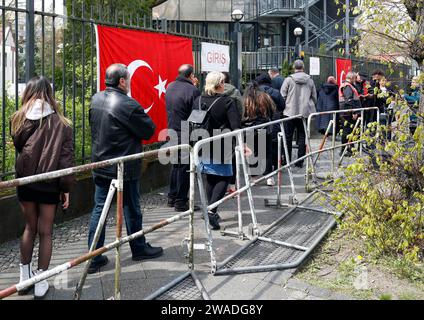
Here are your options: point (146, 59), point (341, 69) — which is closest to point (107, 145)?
point (146, 59)

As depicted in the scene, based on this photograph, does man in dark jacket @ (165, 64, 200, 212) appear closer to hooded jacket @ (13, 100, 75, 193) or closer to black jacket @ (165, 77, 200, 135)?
black jacket @ (165, 77, 200, 135)

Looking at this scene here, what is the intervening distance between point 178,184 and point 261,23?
86.6ft

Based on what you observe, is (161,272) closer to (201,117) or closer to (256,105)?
(201,117)

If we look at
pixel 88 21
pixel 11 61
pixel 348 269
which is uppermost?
pixel 88 21

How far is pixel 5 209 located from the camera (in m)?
5.37

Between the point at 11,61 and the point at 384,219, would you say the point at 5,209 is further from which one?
the point at 384,219

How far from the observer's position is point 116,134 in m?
4.63

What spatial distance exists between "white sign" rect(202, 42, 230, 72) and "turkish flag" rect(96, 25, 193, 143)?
0.51 metres

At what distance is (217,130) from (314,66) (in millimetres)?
8766

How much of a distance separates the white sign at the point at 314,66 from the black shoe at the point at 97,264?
10.4 m

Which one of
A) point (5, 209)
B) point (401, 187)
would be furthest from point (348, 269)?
point (5, 209)

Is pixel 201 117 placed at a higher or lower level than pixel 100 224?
higher

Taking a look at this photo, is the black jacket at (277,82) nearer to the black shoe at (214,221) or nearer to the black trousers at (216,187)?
the black trousers at (216,187)

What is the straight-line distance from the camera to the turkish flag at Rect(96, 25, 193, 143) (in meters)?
6.62
